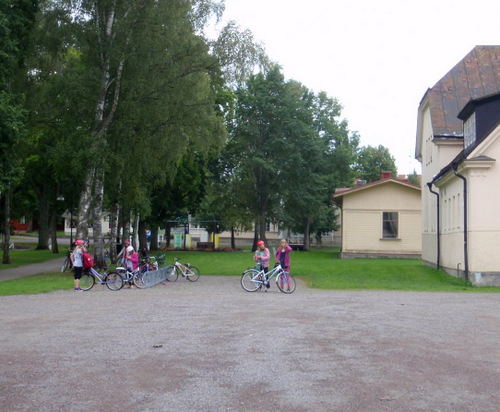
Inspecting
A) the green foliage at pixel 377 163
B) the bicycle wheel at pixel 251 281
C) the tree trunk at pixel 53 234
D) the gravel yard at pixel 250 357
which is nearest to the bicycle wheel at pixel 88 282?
the bicycle wheel at pixel 251 281

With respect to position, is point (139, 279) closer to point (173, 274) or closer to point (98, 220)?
point (173, 274)

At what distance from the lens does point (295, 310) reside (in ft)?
49.1

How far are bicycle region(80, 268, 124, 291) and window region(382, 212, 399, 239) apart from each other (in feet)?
91.3

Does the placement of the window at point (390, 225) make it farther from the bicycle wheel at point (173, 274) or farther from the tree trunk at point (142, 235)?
the bicycle wheel at point (173, 274)

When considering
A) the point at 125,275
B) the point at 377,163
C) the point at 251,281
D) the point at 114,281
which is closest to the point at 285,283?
the point at 251,281

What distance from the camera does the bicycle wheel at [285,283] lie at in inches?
824

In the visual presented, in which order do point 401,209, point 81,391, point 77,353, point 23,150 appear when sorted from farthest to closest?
point 401,209 < point 23,150 < point 77,353 < point 81,391

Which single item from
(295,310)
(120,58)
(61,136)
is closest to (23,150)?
(61,136)

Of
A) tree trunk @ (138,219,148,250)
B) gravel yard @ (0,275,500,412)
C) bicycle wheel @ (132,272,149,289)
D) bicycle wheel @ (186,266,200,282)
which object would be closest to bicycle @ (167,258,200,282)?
bicycle wheel @ (186,266,200,282)

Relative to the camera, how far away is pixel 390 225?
46719 millimetres

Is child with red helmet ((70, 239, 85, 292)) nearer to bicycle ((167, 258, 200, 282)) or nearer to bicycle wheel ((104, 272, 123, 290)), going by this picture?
bicycle wheel ((104, 272, 123, 290))

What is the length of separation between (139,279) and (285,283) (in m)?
5.32

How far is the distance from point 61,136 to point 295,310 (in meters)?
18.2

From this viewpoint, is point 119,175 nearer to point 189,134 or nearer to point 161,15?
point 189,134
